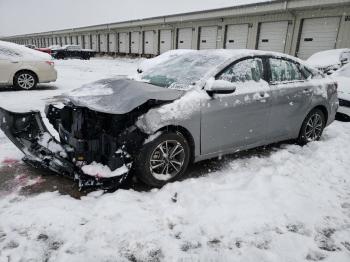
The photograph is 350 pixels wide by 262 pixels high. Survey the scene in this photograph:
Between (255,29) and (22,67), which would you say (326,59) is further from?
(22,67)

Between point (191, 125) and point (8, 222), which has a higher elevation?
point (191, 125)

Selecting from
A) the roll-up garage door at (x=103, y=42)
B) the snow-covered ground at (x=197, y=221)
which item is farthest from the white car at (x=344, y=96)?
the roll-up garage door at (x=103, y=42)

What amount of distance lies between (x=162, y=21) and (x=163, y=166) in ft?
91.6

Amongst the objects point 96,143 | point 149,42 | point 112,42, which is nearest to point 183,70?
point 96,143

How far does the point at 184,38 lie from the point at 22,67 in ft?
65.5

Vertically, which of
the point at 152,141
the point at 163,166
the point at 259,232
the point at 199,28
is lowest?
the point at 259,232

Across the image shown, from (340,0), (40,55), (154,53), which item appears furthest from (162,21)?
(40,55)

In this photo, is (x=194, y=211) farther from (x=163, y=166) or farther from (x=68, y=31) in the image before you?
(x=68, y=31)

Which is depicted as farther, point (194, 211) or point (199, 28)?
point (199, 28)

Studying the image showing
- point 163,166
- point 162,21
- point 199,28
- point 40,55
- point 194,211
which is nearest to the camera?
point 194,211

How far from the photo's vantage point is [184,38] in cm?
2775

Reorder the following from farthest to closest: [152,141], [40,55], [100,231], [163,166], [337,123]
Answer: [40,55]
[337,123]
[163,166]
[152,141]
[100,231]

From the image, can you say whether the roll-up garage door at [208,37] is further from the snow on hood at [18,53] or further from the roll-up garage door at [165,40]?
the snow on hood at [18,53]

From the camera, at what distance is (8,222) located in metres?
2.80
